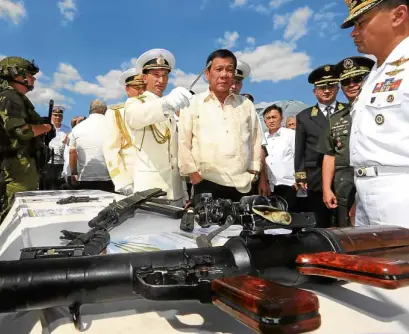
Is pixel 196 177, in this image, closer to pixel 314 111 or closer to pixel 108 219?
pixel 108 219

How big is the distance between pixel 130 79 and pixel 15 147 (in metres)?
1.47

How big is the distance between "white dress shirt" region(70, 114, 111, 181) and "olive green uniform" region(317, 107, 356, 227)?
309cm

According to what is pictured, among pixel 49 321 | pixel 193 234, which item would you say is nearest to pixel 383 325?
pixel 49 321

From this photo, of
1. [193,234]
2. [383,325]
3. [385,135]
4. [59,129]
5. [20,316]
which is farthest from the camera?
[59,129]

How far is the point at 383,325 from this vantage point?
2.19ft

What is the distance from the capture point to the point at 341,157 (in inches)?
116

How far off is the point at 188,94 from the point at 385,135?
1122 millimetres

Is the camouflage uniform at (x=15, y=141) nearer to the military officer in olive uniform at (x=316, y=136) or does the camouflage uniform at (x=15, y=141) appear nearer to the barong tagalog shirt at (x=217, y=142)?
the barong tagalog shirt at (x=217, y=142)

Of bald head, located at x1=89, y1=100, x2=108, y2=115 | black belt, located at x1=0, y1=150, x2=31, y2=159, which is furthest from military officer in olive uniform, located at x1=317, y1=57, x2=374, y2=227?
bald head, located at x1=89, y1=100, x2=108, y2=115

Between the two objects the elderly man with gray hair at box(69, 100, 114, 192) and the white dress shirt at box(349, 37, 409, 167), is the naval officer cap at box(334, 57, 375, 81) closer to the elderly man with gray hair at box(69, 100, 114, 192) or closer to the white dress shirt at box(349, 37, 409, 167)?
the white dress shirt at box(349, 37, 409, 167)

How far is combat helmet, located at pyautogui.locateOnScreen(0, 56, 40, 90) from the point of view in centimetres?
343

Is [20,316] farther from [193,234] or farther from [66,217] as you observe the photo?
[66,217]

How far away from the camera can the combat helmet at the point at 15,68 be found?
3.43 m

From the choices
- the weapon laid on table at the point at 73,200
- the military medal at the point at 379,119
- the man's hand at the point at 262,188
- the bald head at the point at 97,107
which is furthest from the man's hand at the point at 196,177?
the bald head at the point at 97,107
